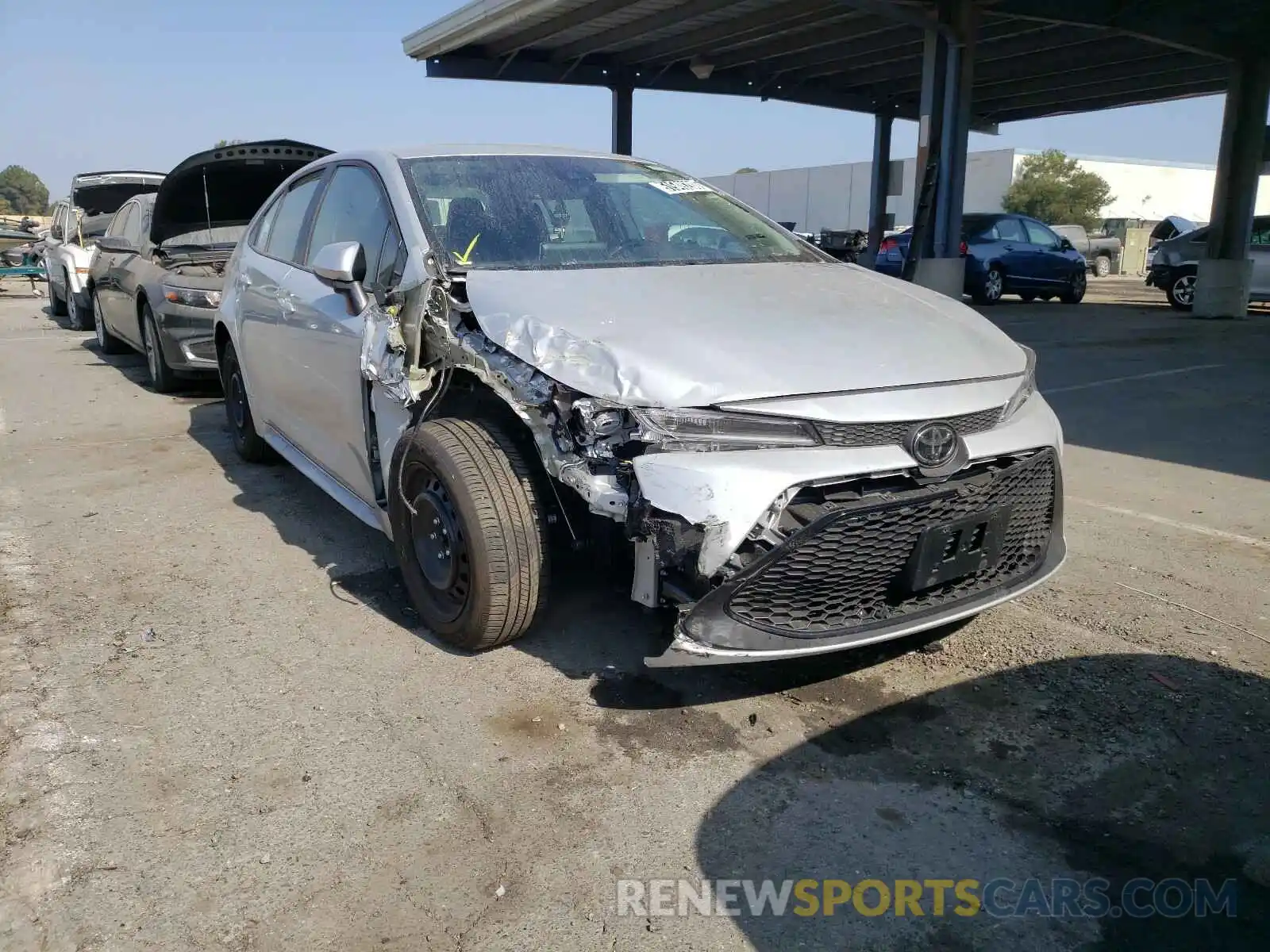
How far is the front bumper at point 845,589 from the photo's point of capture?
8.75 ft

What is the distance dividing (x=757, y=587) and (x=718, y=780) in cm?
54

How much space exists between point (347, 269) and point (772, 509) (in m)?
1.87

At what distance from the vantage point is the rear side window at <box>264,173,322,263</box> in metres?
4.74

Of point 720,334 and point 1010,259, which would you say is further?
point 1010,259

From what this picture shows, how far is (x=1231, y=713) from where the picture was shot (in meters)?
3.04

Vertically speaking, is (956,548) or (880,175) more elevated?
(880,175)

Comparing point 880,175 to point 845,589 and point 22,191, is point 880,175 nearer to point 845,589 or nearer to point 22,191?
point 845,589

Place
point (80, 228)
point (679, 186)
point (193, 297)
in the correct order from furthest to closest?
point (80, 228)
point (193, 297)
point (679, 186)

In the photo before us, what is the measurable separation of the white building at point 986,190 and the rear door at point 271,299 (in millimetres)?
45379

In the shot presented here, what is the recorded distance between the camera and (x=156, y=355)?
8.16 meters

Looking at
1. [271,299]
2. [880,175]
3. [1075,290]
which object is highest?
[880,175]

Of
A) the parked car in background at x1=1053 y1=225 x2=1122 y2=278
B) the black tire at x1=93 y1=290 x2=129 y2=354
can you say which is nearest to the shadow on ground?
the black tire at x1=93 y1=290 x2=129 y2=354

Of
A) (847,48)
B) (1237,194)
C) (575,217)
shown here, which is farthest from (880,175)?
(575,217)

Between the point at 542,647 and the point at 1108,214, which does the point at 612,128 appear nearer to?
the point at 542,647
